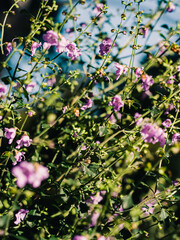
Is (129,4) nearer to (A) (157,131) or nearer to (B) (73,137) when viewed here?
(A) (157,131)

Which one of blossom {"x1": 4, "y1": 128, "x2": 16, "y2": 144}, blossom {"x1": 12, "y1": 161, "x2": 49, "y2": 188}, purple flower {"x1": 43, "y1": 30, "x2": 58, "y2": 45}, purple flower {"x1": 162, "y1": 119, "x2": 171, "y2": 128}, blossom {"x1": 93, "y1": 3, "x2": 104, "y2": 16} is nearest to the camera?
blossom {"x1": 12, "y1": 161, "x2": 49, "y2": 188}

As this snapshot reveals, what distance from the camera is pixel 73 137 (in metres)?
2.04

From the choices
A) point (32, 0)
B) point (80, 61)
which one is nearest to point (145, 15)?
point (80, 61)

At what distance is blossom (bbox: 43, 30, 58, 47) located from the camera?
4.99ft

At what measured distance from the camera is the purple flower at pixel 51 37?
1520 millimetres

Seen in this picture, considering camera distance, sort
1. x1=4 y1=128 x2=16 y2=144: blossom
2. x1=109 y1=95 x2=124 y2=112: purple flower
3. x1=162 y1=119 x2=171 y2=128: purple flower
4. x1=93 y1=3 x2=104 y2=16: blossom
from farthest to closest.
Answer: x1=93 y1=3 x2=104 y2=16: blossom
x1=162 y1=119 x2=171 y2=128: purple flower
x1=109 y1=95 x2=124 y2=112: purple flower
x1=4 y1=128 x2=16 y2=144: blossom

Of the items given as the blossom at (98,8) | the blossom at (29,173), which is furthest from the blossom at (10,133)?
the blossom at (98,8)

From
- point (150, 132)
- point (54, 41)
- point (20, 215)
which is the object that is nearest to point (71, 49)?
point (54, 41)

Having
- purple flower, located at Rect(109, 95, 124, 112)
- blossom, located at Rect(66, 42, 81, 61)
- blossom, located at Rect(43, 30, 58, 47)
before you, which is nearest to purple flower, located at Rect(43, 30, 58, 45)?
blossom, located at Rect(43, 30, 58, 47)

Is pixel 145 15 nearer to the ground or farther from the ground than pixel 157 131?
farther from the ground

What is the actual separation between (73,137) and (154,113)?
715 millimetres

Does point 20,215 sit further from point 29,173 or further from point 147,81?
point 147,81

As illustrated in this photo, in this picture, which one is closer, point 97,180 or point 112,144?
point 97,180

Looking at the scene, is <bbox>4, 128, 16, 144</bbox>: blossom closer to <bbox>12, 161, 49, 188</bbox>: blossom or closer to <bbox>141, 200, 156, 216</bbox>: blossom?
<bbox>12, 161, 49, 188</bbox>: blossom
